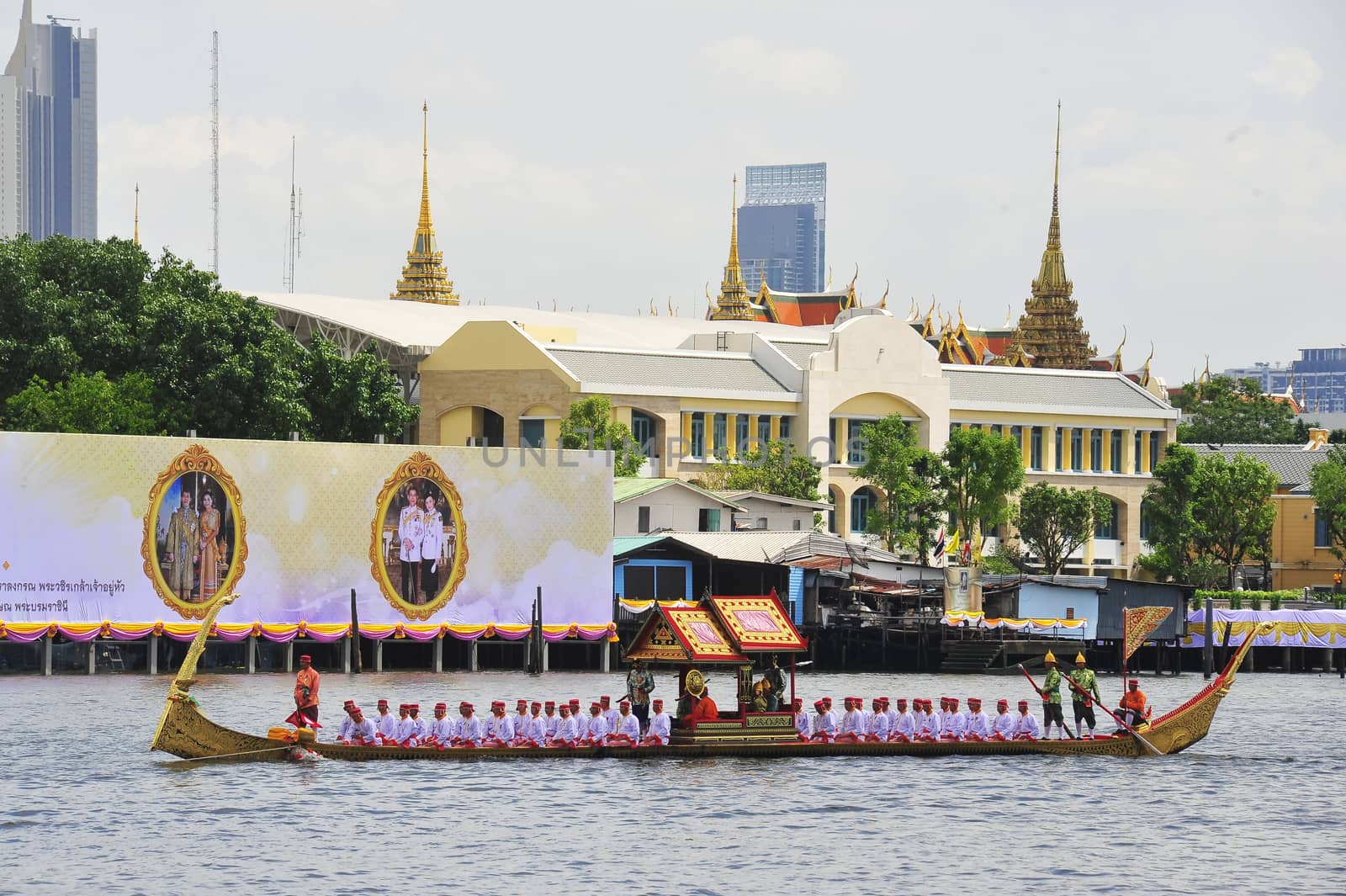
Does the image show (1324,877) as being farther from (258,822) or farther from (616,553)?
(616,553)

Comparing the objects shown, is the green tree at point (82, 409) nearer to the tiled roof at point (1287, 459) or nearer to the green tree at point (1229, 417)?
the tiled roof at point (1287, 459)

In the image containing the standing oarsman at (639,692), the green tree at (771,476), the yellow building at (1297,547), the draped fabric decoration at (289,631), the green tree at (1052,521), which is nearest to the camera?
the standing oarsman at (639,692)

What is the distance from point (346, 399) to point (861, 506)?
33.2 metres

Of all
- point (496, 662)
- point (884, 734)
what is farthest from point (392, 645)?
point (884, 734)

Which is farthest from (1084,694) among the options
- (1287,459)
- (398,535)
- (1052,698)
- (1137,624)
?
(1287,459)

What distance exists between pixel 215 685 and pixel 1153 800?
32.1m

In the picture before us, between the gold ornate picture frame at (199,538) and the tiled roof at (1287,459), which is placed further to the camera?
the tiled roof at (1287,459)

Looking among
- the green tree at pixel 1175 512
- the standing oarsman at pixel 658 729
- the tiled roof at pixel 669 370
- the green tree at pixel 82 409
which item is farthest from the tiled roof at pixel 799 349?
the standing oarsman at pixel 658 729

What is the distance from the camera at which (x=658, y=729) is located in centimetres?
5019

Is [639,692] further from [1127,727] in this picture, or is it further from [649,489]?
[649,489]

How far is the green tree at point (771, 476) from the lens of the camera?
349ft

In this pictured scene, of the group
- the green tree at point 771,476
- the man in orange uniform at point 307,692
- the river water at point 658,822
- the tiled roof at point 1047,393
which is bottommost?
the river water at point 658,822

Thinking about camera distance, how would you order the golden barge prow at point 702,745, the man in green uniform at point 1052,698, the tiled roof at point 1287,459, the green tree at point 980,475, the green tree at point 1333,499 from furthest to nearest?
the tiled roof at point 1287,459, the green tree at point 1333,499, the green tree at point 980,475, the man in green uniform at point 1052,698, the golden barge prow at point 702,745

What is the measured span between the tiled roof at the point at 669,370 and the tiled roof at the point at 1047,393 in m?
12.5
